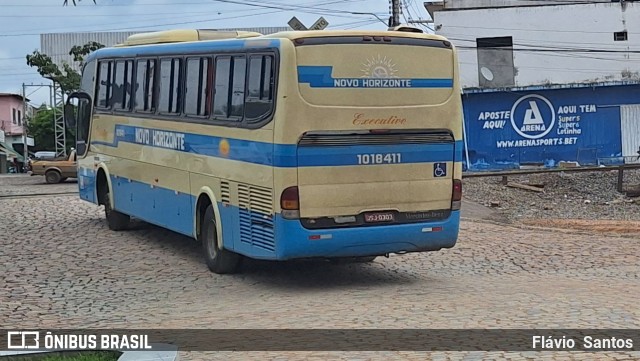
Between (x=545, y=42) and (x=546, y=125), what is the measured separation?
1690 centimetres

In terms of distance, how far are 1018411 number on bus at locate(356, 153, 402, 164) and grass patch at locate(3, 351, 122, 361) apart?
15.2 ft

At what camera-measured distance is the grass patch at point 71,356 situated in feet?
23.1

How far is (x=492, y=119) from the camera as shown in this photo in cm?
3553

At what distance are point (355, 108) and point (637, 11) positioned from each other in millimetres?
43109

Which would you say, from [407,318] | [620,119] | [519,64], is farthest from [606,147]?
[407,318]

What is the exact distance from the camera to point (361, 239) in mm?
11117

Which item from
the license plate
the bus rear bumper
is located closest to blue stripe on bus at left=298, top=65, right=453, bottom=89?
the license plate

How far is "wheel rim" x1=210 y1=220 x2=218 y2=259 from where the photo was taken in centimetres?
1258

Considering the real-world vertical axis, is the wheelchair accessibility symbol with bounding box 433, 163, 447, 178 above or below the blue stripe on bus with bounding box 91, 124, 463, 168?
below

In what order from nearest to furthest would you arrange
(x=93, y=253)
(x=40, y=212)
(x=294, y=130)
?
(x=294, y=130) < (x=93, y=253) < (x=40, y=212)

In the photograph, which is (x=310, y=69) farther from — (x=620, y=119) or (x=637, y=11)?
(x=637, y=11)

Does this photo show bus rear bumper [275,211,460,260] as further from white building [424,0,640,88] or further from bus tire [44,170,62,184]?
white building [424,0,640,88]

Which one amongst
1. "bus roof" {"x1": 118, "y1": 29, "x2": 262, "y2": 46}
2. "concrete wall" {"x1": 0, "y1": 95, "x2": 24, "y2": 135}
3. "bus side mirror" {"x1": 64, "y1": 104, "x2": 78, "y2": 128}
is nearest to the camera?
"bus roof" {"x1": 118, "y1": 29, "x2": 262, "y2": 46}

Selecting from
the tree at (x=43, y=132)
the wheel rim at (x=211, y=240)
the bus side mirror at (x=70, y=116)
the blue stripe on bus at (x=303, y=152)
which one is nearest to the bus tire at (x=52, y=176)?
the bus side mirror at (x=70, y=116)
